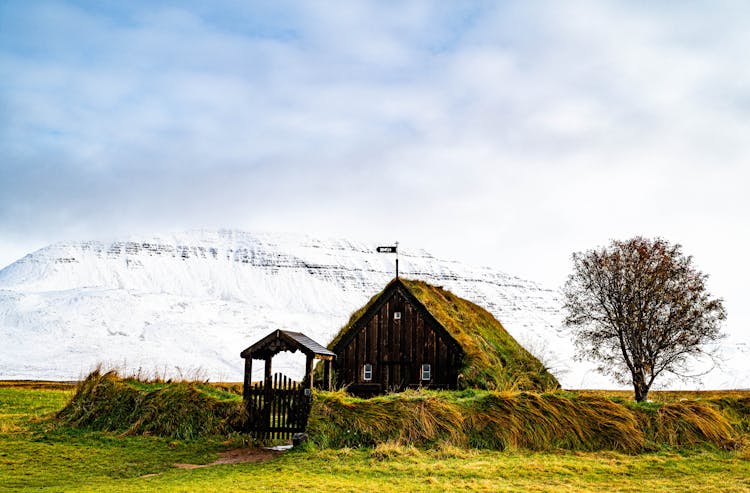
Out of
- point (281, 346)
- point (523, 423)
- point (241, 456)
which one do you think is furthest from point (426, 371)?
point (241, 456)

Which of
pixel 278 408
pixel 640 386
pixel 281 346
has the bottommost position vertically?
pixel 278 408

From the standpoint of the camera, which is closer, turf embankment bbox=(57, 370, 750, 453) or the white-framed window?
turf embankment bbox=(57, 370, 750, 453)

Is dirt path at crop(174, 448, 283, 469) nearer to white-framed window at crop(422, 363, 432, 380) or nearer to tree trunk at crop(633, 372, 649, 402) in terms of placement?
white-framed window at crop(422, 363, 432, 380)

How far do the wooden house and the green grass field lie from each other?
9.50 metres

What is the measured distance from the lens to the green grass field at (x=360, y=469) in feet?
36.8

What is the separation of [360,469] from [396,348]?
12.9m

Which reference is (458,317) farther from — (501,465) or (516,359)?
(501,465)

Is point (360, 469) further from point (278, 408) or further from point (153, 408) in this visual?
point (153, 408)

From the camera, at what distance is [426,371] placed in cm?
2530

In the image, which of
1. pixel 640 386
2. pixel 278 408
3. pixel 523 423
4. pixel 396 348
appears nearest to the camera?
pixel 523 423

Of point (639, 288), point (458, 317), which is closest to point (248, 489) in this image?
point (458, 317)

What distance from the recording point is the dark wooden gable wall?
25.2 meters

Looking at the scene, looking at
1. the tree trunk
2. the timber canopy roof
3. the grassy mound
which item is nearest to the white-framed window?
the timber canopy roof

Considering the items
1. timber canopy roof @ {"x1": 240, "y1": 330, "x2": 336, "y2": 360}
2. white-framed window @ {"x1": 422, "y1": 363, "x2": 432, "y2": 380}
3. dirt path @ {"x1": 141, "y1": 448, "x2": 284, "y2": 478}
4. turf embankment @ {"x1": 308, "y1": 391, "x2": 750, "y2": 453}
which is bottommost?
dirt path @ {"x1": 141, "y1": 448, "x2": 284, "y2": 478}
